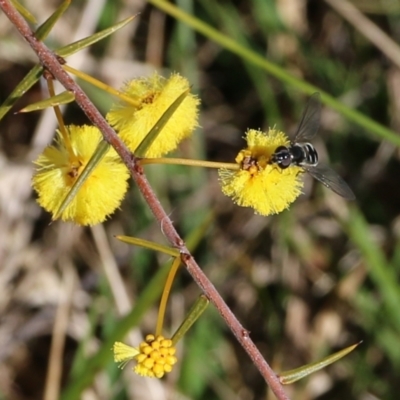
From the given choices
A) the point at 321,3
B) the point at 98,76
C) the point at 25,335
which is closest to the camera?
the point at 25,335

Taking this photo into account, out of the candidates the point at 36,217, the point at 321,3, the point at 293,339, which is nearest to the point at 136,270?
the point at 36,217

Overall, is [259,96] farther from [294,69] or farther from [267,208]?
[267,208]

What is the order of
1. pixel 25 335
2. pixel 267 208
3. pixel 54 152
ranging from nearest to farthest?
pixel 267 208
pixel 54 152
pixel 25 335

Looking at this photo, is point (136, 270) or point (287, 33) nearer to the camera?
point (136, 270)

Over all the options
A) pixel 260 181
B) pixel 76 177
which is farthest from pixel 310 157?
pixel 76 177

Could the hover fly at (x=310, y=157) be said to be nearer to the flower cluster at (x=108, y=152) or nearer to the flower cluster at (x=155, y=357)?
the flower cluster at (x=108, y=152)

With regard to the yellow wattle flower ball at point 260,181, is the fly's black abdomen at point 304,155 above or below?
below

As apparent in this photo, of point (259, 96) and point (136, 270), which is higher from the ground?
point (259, 96)

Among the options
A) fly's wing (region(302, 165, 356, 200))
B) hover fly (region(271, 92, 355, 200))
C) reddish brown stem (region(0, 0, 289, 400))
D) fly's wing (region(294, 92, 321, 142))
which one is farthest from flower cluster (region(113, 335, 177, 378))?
fly's wing (region(294, 92, 321, 142))

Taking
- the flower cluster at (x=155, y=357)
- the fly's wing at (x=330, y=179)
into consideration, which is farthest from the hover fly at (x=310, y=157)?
the flower cluster at (x=155, y=357)
